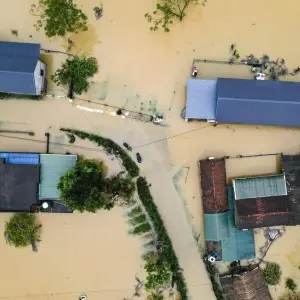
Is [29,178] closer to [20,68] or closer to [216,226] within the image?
[20,68]

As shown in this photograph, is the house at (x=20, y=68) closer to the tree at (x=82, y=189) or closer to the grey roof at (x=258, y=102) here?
the tree at (x=82, y=189)

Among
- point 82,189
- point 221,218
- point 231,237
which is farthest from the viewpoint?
point 231,237

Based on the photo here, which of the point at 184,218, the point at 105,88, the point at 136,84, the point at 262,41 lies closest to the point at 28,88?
the point at 105,88

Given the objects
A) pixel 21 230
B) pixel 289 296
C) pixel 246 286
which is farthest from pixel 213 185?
pixel 21 230

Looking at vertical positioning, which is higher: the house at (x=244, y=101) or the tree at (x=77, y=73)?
the tree at (x=77, y=73)

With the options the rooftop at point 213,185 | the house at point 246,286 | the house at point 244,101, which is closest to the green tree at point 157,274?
the house at point 246,286

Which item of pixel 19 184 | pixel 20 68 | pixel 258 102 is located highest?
pixel 20 68

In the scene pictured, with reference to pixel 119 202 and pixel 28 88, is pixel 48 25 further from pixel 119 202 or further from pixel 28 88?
pixel 119 202
